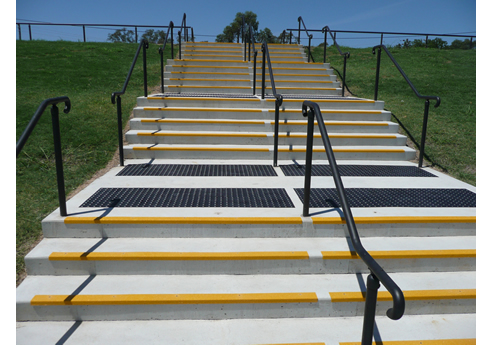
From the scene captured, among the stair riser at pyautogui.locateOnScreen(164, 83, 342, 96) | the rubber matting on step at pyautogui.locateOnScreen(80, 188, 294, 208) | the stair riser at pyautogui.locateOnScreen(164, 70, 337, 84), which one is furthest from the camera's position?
the stair riser at pyautogui.locateOnScreen(164, 70, 337, 84)

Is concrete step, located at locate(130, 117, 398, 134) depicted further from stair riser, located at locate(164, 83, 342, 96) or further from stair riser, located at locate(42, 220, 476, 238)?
stair riser, located at locate(42, 220, 476, 238)

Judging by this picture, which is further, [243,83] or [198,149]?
[243,83]

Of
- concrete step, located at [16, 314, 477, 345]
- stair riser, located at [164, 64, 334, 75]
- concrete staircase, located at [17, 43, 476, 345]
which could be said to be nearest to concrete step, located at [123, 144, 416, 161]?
concrete staircase, located at [17, 43, 476, 345]

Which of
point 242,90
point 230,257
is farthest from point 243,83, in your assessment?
point 230,257

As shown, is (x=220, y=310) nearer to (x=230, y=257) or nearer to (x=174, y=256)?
(x=230, y=257)

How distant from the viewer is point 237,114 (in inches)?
211

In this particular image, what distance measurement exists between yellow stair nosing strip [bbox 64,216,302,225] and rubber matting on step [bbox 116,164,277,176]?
4.27ft

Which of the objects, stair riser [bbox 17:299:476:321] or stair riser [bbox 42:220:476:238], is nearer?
stair riser [bbox 17:299:476:321]

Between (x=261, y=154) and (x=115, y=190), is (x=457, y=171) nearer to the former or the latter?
(x=261, y=154)

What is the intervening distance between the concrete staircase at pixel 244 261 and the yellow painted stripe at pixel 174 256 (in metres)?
0.01

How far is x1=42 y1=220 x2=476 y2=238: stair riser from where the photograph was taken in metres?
2.65

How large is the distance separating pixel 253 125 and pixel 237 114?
0.41m

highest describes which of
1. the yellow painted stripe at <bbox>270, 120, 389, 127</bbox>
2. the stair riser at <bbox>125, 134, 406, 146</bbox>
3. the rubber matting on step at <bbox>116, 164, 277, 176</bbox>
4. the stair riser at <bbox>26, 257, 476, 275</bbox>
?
the yellow painted stripe at <bbox>270, 120, 389, 127</bbox>

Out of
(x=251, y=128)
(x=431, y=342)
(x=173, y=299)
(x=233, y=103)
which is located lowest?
(x=431, y=342)
